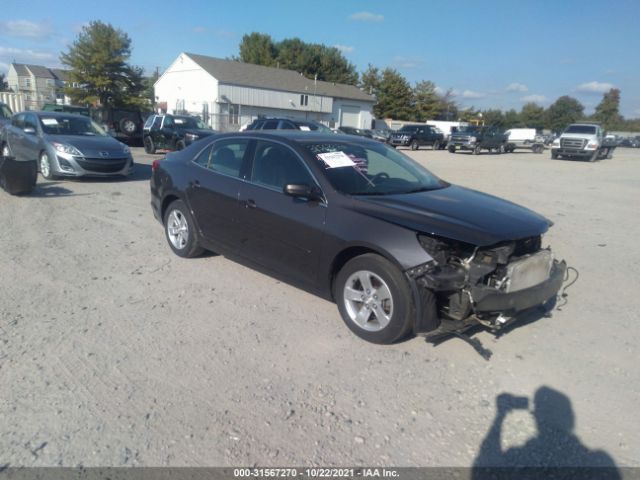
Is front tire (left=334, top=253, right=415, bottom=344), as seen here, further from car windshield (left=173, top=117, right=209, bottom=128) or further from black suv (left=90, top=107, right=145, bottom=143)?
black suv (left=90, top=107, right=145, bottom=143)

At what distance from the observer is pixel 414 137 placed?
109 ft

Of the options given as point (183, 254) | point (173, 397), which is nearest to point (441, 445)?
point (173, 397)

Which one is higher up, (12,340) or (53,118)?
(53,118)

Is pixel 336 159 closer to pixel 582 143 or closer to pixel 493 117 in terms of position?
pixel 582 143

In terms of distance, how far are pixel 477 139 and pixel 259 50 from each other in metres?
48.8

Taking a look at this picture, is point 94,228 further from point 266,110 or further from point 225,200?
point 266,110

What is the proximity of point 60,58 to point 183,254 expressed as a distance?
43.7 meters

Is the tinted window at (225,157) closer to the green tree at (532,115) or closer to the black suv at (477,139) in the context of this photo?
the black suv at (477,139)

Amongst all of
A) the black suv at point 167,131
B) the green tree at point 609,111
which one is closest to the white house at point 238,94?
the black suv at point 167,131

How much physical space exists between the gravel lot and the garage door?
5431cm

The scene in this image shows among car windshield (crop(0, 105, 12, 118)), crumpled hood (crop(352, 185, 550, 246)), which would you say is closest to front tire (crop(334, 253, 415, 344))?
crumpled hood (crop(352, 185, 550, 246))

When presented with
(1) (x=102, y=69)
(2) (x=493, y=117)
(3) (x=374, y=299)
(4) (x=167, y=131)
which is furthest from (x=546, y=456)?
(2) (x=493, y=117)

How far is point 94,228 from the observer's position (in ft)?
23.2

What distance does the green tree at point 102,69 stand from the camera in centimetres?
3953
